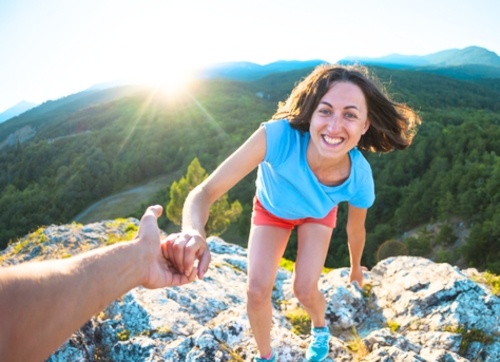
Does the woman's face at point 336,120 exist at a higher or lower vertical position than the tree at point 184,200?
higher

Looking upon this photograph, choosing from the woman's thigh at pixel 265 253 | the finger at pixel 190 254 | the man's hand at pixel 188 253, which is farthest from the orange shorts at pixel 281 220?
the finger at pixel 190 254

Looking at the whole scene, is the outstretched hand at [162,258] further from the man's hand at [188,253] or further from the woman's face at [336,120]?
the woman's face at [336,120]

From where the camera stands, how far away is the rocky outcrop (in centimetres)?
404

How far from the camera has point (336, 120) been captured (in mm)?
3746

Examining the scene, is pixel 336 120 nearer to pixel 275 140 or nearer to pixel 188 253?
pixel 275 140

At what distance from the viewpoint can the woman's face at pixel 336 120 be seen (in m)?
3.77

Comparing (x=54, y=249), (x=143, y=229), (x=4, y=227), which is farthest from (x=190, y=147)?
(x=143, y=229)

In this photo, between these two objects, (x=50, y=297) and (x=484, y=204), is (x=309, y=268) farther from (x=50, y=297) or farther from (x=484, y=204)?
(x=484, y=204)

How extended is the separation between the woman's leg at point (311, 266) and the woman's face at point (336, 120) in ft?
2.85

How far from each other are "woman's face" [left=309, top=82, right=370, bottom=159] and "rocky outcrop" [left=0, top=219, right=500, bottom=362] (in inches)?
83.4

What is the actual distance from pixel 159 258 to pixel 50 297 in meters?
0.92

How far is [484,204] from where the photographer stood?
33.8m

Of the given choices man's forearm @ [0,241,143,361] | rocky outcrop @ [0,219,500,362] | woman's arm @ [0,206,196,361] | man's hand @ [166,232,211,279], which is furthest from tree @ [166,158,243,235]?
man's forearm @ [0,241,143,361]

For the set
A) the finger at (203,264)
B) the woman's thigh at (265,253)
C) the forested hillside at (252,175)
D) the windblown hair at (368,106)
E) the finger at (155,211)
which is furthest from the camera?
Answer: the forested hillside at (252,175)
